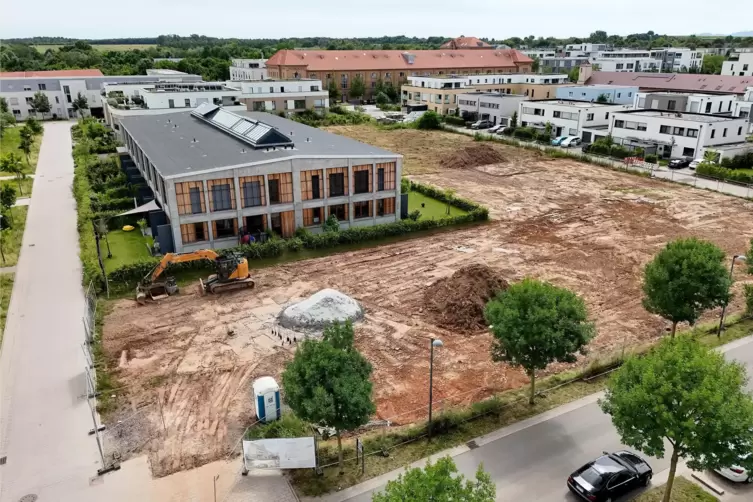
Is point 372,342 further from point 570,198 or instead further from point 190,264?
point 570,198

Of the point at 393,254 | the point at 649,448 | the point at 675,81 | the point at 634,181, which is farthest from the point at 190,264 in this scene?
the point at 675,81

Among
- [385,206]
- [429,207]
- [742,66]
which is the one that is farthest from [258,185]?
[742,66]

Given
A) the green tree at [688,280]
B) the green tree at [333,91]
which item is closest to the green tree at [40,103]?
the green tree at [333,91]

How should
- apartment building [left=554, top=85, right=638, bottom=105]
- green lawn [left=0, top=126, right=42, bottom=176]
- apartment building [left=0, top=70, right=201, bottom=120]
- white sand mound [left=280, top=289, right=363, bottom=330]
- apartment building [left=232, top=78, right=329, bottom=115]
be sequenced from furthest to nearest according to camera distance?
apartment building [left=554, top=85, right=638, bottom=105] → apartment building [left=0, top=70, right=201, bottom=120] → apartment building [left=232, top=78, right=329, bottom=115] → green lawn [left=0, top=126, right=42, bottom=176] → white sand mound [left=280, top=289, right=363, bottom=330]

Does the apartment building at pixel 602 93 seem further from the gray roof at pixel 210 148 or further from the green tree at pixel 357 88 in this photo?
the gray roof at pixel 210 148

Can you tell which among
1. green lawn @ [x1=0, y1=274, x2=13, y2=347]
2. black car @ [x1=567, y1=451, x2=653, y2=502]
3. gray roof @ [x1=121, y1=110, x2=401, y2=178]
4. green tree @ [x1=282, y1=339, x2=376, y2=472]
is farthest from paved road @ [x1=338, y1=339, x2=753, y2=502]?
gray roof @ [x1=121, y1=110, x2=401, y2=178]

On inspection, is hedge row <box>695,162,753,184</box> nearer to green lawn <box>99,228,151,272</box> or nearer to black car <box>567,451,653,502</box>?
black car <box>567,451,653,502</box>
